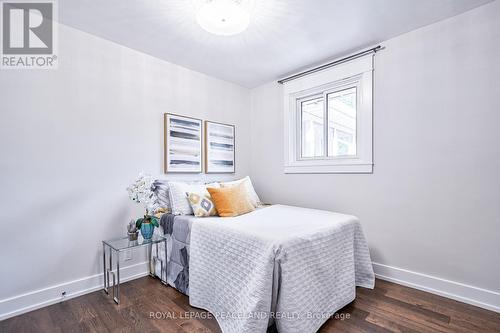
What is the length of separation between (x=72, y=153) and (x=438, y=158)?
3.18 m

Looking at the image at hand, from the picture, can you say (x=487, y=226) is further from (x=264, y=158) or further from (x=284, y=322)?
(x=264, y=158)

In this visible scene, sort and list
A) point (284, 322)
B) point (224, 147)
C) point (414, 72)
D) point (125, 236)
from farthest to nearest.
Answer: point (224, 147), point (125, 236), point (414, 72), point (284, 322)

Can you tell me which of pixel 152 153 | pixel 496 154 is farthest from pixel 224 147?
pixel 496 154

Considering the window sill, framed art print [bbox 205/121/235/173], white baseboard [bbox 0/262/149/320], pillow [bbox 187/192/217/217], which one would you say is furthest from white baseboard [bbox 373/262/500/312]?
white baseboard [bbox 0/262/149/320]

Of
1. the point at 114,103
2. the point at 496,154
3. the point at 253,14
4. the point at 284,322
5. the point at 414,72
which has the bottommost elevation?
the point at 284,322

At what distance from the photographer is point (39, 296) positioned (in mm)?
1892

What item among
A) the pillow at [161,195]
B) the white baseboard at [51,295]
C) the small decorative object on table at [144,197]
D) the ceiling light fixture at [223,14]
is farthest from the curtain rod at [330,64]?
the white baseboard at [51,295]

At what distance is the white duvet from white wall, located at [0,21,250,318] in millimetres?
1008

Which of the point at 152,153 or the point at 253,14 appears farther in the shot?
the point at 152,153

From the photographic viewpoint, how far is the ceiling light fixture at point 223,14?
5.46 ft

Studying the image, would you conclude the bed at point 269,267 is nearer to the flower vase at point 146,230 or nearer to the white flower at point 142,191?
the flower vase at point 146,230

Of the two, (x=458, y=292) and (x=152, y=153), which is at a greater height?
(x=152, y=153)

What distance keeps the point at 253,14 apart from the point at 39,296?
2817mm

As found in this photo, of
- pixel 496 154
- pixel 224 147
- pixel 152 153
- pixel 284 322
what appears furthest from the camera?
pixel 224 147
